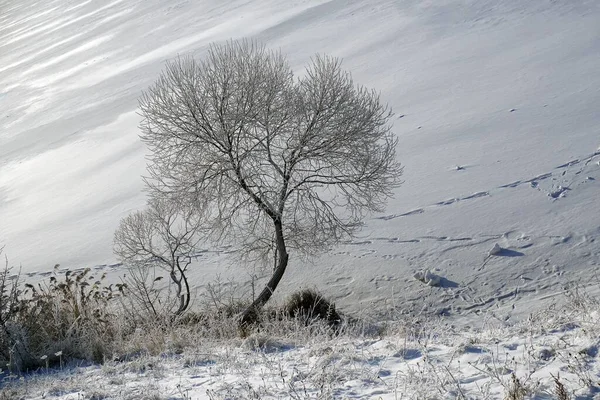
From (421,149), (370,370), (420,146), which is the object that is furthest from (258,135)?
(370,370)

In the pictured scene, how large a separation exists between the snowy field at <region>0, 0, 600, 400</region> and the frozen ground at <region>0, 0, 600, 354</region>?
69 millimetres

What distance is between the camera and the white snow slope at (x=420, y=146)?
1281 cm

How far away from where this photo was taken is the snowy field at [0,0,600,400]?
5688 millimetres

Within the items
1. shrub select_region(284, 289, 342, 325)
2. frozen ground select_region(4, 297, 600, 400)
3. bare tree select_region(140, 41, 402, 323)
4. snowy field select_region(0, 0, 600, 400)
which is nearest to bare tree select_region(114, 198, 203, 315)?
snowy field select_region(0, 0, 600, 400)

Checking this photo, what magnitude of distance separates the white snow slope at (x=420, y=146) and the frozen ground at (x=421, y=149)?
0.06 m

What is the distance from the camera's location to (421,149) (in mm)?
19750

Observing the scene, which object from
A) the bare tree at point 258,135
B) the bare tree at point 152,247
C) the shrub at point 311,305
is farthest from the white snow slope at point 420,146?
the bare tree at point 258,135

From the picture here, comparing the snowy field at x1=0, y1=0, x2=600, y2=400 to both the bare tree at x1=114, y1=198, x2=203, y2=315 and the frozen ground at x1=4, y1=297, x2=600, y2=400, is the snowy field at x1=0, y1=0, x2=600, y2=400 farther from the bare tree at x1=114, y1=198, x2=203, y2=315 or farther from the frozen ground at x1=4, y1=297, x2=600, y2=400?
the bare tree at x1=114, y1=198, x2=203, y2=315

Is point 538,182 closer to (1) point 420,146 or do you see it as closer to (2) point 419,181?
(2) point 419,181

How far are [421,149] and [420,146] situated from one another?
292mm

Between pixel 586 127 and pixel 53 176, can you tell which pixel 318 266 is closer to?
pixel 586 127

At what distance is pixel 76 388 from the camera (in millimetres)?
5621

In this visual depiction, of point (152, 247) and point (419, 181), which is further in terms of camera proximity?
point (419, 181)

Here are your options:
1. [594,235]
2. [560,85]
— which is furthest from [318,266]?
[560,85]
